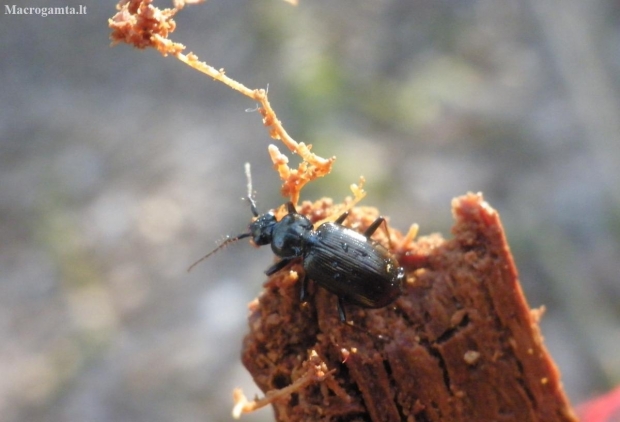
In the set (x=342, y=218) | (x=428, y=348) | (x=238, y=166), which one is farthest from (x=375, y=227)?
(x=238, y=166)

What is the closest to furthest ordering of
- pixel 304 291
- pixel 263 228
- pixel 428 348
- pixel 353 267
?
pixel 428 348 < pixel 304 291 < pixel 353 267 < pixel 263 228

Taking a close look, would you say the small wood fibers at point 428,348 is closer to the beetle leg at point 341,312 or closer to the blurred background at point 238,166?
the beetle leg at point 341,312

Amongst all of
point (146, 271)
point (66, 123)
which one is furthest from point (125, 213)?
point (66, 123)

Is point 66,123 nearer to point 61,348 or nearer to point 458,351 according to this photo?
point 61,348

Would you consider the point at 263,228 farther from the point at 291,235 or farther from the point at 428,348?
the point at 428,348

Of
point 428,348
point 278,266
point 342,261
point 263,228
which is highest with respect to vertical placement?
point 263,228

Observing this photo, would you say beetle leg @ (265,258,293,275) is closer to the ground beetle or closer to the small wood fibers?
the ground beetle
